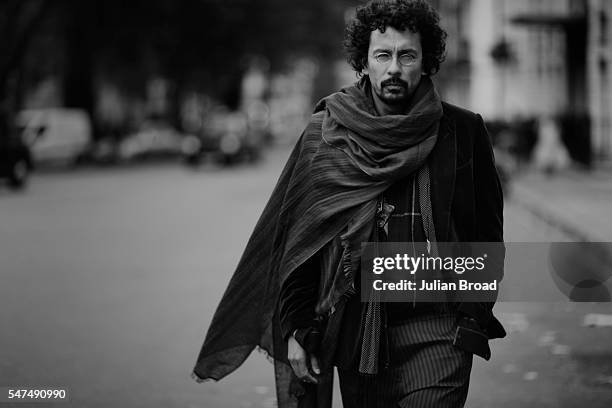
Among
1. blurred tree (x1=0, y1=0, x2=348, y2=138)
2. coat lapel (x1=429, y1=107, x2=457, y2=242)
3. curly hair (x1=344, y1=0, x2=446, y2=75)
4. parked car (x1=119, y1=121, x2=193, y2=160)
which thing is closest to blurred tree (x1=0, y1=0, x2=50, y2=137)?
blurred tree (x1=0, y1=0, x2=348, y2=138)

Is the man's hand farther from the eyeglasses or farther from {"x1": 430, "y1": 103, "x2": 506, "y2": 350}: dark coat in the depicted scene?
the eyeglasses

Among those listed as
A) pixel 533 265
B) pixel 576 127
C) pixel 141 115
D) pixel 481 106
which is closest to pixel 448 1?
pixel 481 106

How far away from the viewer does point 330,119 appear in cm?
310

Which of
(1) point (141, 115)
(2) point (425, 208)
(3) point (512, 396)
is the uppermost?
(2) point (425, 208)

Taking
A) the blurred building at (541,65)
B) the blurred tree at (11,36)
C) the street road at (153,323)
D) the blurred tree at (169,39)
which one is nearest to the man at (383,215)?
the street road at (153,323)

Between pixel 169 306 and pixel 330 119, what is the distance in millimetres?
6441

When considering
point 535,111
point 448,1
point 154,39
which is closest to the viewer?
point 535,111

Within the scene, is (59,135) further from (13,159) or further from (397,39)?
(397,39)

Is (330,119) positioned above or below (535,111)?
above

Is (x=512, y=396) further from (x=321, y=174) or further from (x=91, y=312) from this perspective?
(x=91, y=312)

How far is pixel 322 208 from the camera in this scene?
3008 millimetres

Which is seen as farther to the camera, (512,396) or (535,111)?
(535,111)

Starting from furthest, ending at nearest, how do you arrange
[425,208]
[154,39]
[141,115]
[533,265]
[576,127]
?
[141,115], [154,39], [576,127], [533,265], [425,208]

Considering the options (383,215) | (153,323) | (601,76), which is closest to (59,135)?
(601,76)
